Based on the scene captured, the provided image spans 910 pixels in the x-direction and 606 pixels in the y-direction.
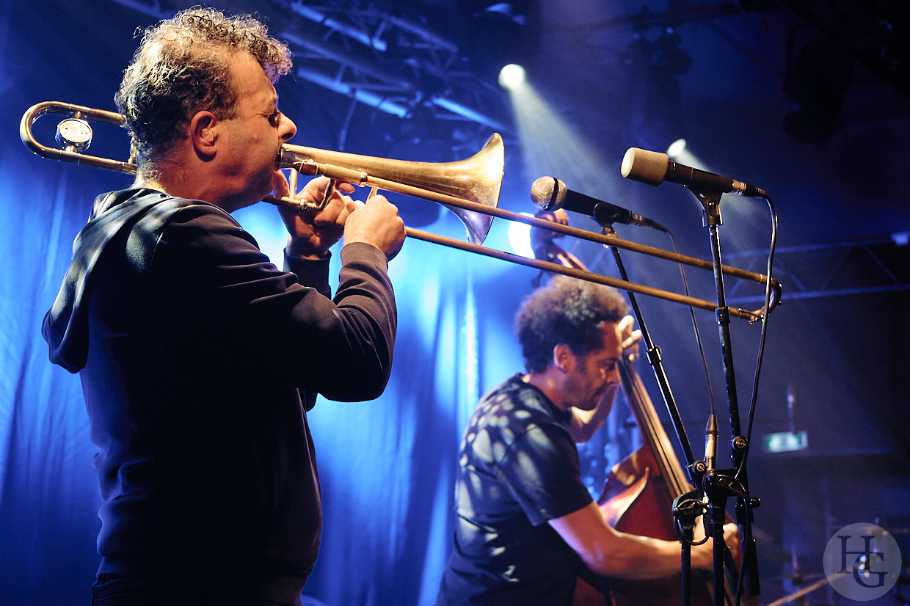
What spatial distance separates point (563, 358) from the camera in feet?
13.0

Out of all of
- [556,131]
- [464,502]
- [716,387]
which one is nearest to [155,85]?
[464,502]

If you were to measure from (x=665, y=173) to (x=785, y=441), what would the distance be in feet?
27.1

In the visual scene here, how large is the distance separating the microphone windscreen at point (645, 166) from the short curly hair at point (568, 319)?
66.0 inches

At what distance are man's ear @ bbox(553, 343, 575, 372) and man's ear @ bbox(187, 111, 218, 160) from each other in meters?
2.27

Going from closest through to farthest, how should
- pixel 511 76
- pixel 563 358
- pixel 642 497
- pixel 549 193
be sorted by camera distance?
pixel 549 193 → pixel 642 497 → pixel 563 358 → pixel 511 76

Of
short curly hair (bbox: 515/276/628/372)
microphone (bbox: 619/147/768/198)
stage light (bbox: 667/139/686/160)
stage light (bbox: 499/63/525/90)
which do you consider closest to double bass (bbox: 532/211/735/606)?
short curly hair (bbox: 515/276/628/372)

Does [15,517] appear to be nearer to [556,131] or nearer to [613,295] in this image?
[613,295]

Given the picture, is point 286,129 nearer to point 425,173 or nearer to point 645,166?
point 425,173

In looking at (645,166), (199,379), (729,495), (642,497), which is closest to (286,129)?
(199,379)

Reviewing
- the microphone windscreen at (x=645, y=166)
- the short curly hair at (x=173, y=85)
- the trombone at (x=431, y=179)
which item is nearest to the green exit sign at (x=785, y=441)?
the trombone at (x=431, y=179)

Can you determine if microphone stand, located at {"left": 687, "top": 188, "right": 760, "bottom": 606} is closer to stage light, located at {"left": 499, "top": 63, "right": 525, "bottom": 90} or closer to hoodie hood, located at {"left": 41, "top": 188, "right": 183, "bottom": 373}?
hoodie hood, located at {"left": 41, "top": 188, "right": 183, "bottom": 373}

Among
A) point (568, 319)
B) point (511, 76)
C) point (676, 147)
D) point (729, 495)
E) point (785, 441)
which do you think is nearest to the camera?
point (729, 495)

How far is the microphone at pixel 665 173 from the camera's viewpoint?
2389 millimetres

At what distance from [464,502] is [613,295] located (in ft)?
4.40
